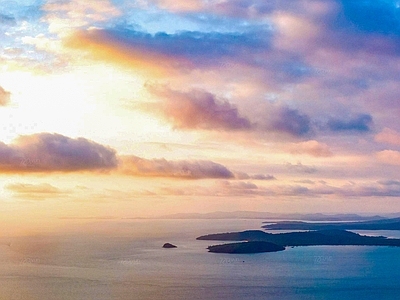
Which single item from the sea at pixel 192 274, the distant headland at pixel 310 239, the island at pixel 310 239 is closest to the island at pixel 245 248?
the sea at pixel 192 274

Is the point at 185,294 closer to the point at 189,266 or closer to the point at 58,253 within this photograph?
the point at 189,266

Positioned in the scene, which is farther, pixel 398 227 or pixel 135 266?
pixel 398 227

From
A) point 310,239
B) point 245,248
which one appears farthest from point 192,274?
point 310,239

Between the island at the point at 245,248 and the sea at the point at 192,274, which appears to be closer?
the sea at the point at 192,274

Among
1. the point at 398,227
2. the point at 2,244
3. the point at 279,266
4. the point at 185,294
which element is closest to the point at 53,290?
the point at 185,294

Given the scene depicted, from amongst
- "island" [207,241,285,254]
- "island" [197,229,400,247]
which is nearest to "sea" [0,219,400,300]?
"island" [207,241,285,254]

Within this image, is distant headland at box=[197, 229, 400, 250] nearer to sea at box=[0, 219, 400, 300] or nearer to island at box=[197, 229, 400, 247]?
island at box=[197, 229, 400, 247]

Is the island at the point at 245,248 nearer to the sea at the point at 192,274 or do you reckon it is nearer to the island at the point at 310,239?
the sea at the point at 192,274

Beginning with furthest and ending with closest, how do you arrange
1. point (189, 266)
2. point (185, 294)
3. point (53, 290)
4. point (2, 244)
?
1. point (2, 244)
2. point (189, 266)
3. point (53, 290)
4. point (185, 294)

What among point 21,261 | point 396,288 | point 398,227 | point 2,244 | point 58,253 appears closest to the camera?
point 396,288
